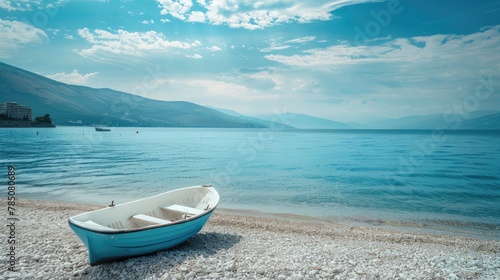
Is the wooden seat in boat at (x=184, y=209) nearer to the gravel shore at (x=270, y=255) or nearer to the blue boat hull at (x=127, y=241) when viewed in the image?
the gravel shore at (x=270, y=255)

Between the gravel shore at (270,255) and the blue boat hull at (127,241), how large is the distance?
26cm

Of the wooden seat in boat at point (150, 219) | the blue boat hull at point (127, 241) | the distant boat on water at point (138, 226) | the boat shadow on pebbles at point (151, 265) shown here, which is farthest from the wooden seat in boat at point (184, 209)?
the blue boat hull at point (127, 241)

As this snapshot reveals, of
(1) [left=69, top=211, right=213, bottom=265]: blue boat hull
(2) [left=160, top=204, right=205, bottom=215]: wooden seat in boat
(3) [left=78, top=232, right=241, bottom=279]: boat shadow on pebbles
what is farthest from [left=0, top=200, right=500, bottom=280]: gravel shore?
(2) [left=160, top=204, right=205, bottom=215]: wooden seat in boat

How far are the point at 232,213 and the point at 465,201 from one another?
1689 cm

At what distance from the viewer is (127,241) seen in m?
8.91

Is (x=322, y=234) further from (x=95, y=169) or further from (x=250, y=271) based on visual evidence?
(x=95, y=169)

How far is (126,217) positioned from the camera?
439 inches

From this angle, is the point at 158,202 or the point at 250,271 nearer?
the point at 250,271

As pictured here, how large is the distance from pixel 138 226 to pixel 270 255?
473cm

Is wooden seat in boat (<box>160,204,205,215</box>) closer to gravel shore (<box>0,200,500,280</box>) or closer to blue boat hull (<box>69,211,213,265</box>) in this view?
gravel shore (<box>0,200,500,280</box>)

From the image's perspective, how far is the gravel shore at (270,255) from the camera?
28.9ft

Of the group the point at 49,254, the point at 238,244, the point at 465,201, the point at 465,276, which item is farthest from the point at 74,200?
the point at 465,201

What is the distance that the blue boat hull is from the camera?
861 centimetres

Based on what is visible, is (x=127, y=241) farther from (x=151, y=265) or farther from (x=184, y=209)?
(x=184, y=209)
